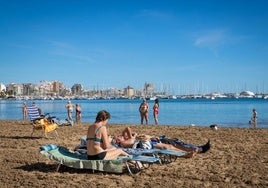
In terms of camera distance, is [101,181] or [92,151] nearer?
[101,181]

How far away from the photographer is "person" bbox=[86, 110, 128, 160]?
7.66 meters

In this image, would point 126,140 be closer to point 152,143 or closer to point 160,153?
point 152,143

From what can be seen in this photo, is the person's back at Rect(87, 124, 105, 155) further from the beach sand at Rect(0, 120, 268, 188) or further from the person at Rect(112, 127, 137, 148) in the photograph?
the person at Rect(112, 127, 137, 148)

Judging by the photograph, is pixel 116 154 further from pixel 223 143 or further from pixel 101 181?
pixel 223 143

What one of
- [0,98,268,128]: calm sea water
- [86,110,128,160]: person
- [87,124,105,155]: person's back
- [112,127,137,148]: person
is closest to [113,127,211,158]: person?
[112,127,137,148]: person

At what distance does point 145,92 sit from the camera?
16912 cm

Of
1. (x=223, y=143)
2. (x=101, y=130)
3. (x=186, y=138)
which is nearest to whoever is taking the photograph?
(x=101, y=130)

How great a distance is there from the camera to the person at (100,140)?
7664mm

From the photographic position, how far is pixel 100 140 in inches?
304

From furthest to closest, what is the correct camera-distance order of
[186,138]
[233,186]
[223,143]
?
[186,138]
[223,143]
[233,186]

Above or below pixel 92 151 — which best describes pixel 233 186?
below

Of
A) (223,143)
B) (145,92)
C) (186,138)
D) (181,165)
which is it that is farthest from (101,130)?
(145,92)

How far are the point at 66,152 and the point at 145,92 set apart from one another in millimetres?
160876

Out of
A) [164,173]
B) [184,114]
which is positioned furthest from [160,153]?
[184,114]
